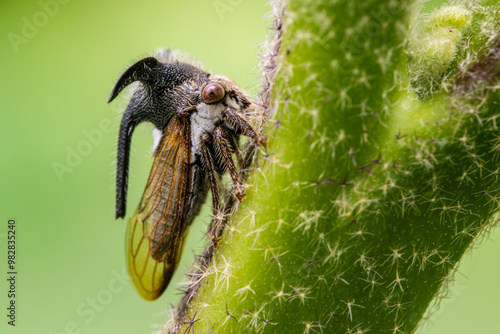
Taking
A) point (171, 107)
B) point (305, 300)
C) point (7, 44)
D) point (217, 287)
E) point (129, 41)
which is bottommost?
point (305, 300)

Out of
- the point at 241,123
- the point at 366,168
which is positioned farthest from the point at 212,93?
the point at 366,168

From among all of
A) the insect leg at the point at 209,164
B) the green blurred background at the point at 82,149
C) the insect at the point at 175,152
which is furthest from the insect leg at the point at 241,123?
the green blurred background at the point at 82,149

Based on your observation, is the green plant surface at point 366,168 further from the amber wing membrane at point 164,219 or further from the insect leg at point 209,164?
the amber wing membrane at point 164,219

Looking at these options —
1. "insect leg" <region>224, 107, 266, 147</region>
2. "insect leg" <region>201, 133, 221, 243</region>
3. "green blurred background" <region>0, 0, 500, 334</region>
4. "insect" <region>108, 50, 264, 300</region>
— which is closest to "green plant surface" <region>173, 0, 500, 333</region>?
"insect leg" <region>224, 107, 266, 147</region>

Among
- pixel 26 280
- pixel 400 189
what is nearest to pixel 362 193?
pixel 400 189

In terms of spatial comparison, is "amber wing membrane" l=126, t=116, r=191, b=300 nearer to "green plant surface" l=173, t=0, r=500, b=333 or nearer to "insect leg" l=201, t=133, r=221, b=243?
"insect leg" l=201, t=133, r=221, b=243

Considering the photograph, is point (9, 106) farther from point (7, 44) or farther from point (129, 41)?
point (129, 41)
